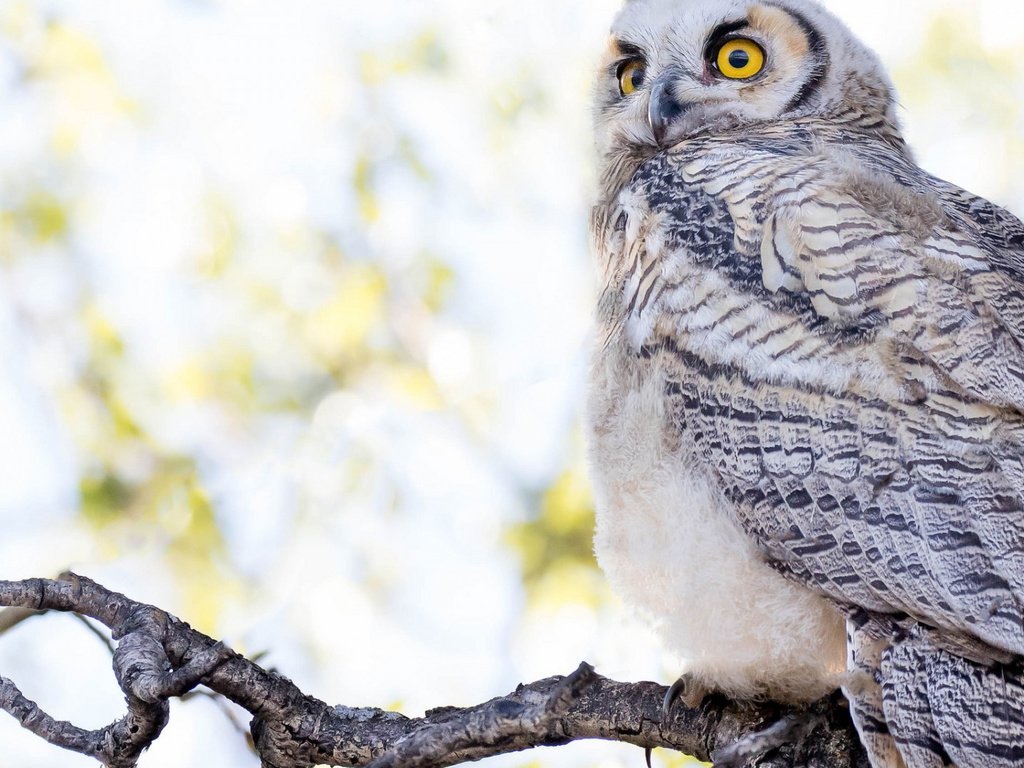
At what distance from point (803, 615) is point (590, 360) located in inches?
28.8

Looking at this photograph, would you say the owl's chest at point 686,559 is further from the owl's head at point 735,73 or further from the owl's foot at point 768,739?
the owl's head at point 735,73

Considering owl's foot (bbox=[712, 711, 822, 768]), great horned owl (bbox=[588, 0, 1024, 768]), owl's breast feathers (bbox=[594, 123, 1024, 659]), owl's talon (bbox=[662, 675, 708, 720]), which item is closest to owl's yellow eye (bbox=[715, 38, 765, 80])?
great horned owl (bbox=[588, 0, 1024, 768])

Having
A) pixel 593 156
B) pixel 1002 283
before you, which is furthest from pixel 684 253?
pixel 593 156

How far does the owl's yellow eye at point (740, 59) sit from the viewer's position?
317 centimetres

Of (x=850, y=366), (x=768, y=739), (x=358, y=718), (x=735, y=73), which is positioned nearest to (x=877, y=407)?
(x=850, y=366)

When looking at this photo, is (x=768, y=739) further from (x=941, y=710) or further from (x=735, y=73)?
(x=735, y=73)

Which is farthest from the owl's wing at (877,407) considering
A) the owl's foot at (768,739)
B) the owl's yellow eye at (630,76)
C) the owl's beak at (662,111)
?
the owl's yellow eye at (630,76)

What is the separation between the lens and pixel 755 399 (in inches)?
86.1

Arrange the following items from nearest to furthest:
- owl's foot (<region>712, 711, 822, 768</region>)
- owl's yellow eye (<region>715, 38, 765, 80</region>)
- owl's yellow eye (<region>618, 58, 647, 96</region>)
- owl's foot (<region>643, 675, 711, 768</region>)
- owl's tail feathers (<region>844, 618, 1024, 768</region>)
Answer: owl's tail feathers (<region>844, 618, 1024, 768</region>) → owl's foot (<region>712, 711, 822, 768</region>) → owl's foot (<region>643, 675, 711, 768</region>) → owl's yellow eye (<region>715, 38, 765, 80</region>) → owl's yellow eye (<region>618, 58, 647, 96</region>)

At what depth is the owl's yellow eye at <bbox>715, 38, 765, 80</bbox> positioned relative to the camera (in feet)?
10.4

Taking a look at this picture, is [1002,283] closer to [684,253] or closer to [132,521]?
[684,253]

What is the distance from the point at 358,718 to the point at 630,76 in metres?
2.00

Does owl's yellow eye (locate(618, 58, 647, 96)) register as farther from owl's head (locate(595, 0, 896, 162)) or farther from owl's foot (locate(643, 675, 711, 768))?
owl's foot (locate(643, 675, 711, 768))

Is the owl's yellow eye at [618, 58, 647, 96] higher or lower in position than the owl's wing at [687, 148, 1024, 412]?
higher
